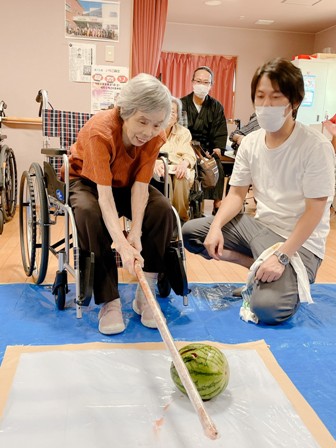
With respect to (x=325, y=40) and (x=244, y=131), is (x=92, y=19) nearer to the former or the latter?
(x=244, y=131)

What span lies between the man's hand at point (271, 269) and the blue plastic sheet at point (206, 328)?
0.20m

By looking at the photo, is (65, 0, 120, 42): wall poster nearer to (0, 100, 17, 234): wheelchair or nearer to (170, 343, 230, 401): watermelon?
(0, 100, 17, 234): wheelchair

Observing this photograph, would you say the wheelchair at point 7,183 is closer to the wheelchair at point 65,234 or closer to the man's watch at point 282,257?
the wheelchair at point 65,234

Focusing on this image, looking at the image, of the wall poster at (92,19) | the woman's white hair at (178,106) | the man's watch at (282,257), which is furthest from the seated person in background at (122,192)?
the wall poster at (92,19)

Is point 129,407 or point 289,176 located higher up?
point 289,176

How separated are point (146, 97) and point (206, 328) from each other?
35.0 inches

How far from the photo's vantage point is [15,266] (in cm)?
235

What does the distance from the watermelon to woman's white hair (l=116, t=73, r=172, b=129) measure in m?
0.80

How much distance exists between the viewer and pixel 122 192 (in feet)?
6.00

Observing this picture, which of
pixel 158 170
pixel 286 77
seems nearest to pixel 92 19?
pixel 158 170

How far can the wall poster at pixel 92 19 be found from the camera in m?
3.61

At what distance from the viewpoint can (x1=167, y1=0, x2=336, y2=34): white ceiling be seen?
219 inches

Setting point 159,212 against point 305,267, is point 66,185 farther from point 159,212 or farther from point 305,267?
point 305,267

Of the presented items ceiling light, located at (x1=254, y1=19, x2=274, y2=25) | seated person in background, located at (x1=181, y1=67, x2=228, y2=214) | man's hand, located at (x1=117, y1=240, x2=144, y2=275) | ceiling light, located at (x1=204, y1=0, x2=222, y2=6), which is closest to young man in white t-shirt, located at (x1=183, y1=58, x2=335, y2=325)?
man's hand, located at (x1=117, y1=240, x2=144, y2=275)
